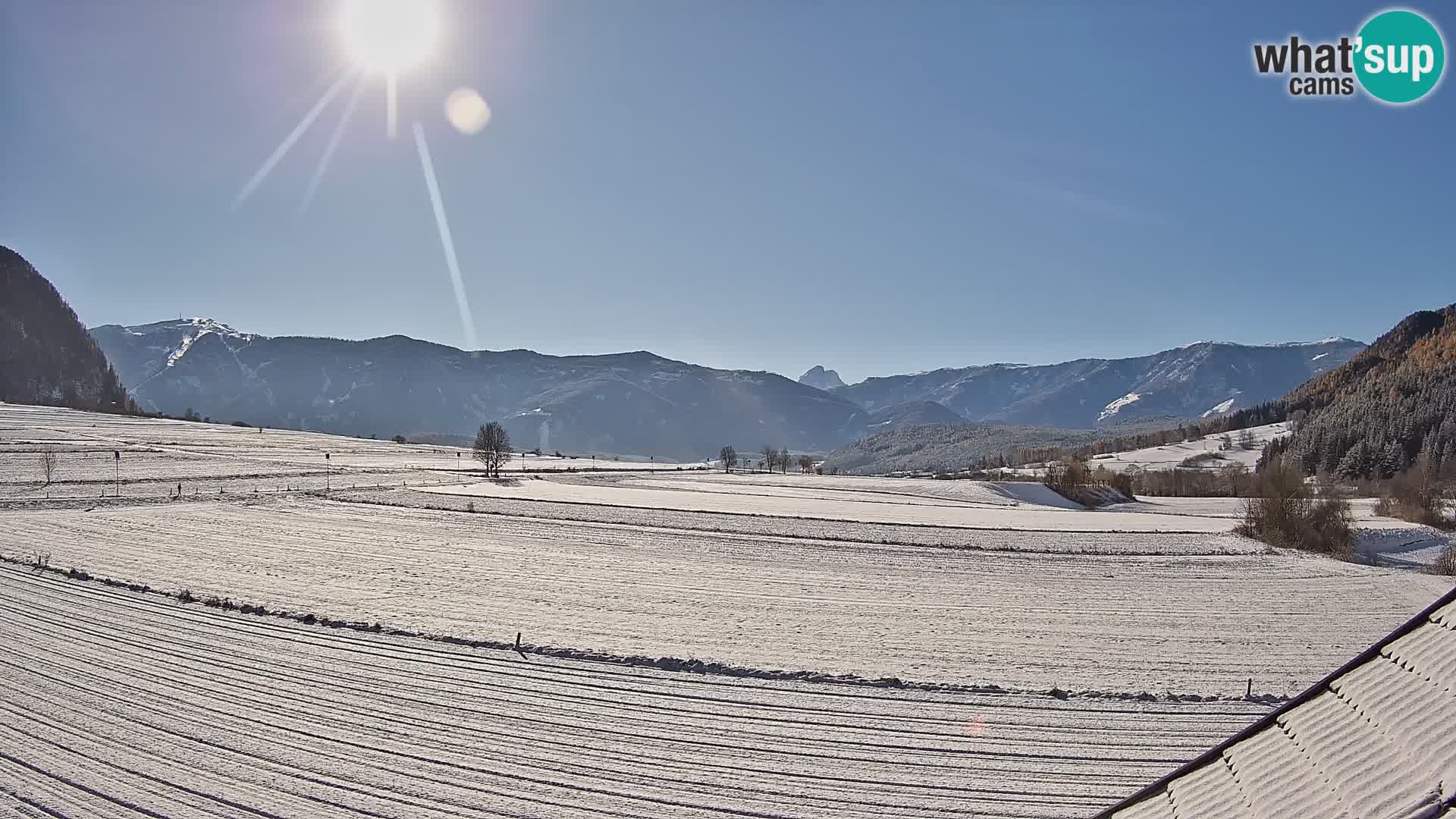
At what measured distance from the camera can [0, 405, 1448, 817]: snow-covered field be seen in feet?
31.0

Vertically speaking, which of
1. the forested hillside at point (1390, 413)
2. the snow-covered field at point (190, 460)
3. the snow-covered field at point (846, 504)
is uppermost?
the forested hillside at point (1390, 413)

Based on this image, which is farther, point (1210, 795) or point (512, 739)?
point (512, 739)

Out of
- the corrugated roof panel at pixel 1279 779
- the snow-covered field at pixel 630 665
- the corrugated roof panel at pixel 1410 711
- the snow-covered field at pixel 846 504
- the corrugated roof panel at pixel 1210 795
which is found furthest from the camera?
the snow-covered field at pixel 846 504

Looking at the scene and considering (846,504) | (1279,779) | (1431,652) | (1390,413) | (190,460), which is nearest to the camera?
(1431,652)

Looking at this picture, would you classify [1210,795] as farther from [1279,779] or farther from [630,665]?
[630,665]

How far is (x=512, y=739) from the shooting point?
10742 mm

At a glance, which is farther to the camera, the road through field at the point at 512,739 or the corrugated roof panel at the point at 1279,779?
the road through field at the point at 512,739

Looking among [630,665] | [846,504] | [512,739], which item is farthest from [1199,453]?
[512,739]

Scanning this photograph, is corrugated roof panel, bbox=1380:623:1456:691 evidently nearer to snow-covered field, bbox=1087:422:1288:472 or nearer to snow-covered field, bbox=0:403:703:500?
snow-covered field, bbox=0:403:703:500

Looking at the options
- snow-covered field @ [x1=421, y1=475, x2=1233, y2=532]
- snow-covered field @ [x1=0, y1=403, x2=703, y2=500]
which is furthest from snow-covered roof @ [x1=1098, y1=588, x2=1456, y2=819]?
snow-covered field @ [x1=0, y1=403, x2=703, y2=500]

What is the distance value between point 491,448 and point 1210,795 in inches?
3111

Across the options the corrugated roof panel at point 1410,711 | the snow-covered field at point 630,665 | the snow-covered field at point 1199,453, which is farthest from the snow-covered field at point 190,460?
the snow-covered field at point 1199,453

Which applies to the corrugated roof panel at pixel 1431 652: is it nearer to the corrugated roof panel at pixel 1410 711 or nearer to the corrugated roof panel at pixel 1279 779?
the corrugated roof panel at pixel 1410 711

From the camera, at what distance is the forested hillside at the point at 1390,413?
103625 millimetres
